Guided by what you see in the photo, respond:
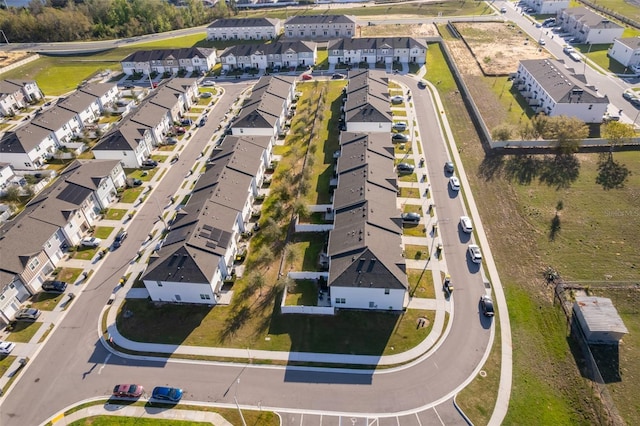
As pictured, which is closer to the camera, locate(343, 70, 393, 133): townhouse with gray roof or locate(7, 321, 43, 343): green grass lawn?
locate(7, 321, 43, 343): green grass lawn

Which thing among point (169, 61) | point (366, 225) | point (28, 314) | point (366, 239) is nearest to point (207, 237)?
point (366, 239)

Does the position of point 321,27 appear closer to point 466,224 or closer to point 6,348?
point 466,224

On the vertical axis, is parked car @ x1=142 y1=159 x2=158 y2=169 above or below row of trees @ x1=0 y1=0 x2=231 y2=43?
below

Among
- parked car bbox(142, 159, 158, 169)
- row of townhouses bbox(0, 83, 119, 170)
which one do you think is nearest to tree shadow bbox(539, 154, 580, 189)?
parked car bbox(142, 159, 158, 169)

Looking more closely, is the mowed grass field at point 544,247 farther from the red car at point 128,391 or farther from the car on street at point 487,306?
the red car at point 128,391

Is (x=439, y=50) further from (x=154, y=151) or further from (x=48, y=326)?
(x=48, y=326)

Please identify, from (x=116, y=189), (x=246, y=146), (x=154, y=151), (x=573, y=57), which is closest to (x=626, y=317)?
(x=246, y=146)

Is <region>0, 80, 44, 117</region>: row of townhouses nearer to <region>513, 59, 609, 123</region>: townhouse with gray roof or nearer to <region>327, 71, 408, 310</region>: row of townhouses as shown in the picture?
<region>327, 71, 408, 310</region>: row of townhouses

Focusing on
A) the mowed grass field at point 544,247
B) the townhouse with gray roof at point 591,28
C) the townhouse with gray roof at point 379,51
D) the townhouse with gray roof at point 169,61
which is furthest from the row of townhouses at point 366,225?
the townhouse with gray roof at point 591,28
